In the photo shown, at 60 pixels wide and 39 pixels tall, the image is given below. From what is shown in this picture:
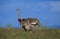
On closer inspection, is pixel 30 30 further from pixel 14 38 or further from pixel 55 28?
pixel 14 38

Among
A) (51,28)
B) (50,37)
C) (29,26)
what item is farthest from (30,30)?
(50,37)

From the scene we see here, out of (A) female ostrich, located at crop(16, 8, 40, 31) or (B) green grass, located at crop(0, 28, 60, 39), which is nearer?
(B) green grass, located at crop(0, 28, 60, 39)

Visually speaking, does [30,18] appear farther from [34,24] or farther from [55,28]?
[55,28]

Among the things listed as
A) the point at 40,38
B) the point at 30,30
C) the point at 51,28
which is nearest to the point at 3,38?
the point at 40,38

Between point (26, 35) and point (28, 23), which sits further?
point (28, 23)

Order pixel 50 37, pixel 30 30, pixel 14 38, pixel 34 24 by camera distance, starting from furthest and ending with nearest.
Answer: pixel 34 24 < pixel 30 30 < pixel 50 37 < pixel 14 38

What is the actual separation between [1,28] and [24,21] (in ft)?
4.52

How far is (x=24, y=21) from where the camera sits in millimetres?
12945

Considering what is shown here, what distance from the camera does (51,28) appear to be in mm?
12711

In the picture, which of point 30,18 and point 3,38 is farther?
point 30,18

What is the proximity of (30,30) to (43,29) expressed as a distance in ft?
2.44

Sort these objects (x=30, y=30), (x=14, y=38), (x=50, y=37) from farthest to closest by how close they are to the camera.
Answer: (x=30, y=30), (x=50, y=37), (x=14, y=38)

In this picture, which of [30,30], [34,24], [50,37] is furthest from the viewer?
[34,24]

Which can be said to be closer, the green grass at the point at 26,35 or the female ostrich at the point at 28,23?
the green grass at the point at 26,35
